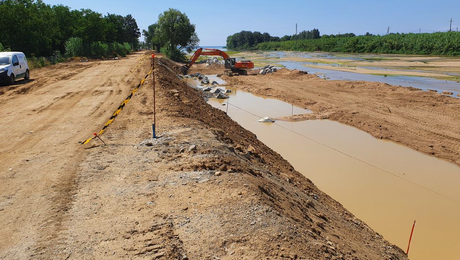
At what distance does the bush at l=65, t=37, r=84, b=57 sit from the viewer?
38.4 meters

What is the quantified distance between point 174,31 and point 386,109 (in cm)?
4003

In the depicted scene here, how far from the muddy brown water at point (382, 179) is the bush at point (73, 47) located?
101 feet

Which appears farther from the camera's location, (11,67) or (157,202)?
(11,67)

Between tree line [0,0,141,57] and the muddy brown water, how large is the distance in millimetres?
24464

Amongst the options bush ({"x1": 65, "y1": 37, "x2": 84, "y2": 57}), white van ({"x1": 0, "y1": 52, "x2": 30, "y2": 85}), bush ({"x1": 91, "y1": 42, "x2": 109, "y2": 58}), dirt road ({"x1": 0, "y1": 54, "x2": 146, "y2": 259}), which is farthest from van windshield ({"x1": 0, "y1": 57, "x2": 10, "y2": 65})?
bush ({"x1": 91, "y1": 42, "x2": 109, "y2": 58})

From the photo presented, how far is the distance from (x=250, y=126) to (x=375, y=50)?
76414 millimetres

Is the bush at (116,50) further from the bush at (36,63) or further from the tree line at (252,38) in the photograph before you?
the tree line at (252,38)

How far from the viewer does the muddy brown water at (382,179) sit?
24.2ft

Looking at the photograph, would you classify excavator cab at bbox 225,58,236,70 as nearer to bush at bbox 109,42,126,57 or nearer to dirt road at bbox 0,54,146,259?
dirt road at bbox 0,54,146,259

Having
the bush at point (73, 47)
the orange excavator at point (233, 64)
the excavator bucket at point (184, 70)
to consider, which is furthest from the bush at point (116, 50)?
the orange excavator at point (233, 64)

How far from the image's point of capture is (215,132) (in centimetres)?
962

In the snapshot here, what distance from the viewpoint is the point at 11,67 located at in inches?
701

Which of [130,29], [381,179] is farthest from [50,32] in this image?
[130,29]

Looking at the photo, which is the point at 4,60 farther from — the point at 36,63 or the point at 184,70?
the point at 184,70
